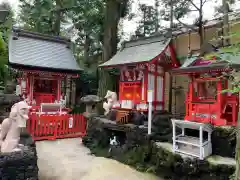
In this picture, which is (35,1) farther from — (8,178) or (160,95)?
(8,178)

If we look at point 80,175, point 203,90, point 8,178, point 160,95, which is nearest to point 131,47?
point 160,95

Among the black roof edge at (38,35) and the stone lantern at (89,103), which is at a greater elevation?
the black roof edge at (38,35)

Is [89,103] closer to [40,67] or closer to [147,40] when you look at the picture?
[40,67]

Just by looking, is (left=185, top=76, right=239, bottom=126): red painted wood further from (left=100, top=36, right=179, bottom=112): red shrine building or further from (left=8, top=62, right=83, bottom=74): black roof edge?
(left=8, top=62, right=83, bottom=74): black roof edge

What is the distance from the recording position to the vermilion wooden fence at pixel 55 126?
11273 mm

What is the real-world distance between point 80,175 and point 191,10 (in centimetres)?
973

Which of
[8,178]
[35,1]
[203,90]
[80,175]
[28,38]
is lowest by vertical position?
[80,175]

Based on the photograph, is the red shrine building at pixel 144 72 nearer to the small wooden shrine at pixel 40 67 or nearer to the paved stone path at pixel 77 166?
the paved stone path at pixel 77 166

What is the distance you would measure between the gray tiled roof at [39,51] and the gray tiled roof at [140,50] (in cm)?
415

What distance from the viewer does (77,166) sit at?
7.85 metres

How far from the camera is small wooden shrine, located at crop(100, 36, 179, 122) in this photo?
1034 centimetres

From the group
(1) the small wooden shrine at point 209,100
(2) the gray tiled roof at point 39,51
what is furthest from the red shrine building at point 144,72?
(2) the gray tiled roof at point 39,51

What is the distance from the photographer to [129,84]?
11250 mm

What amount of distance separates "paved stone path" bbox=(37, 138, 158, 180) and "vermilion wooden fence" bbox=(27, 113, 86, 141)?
1468 mm
